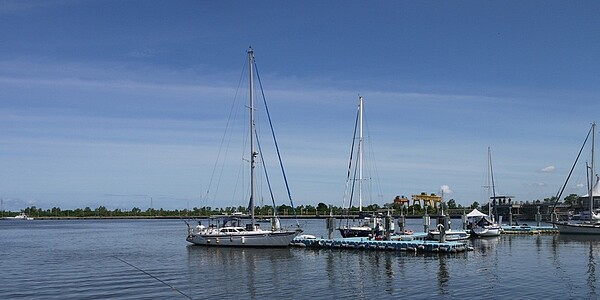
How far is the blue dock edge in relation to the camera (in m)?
59.8

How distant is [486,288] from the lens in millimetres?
38469

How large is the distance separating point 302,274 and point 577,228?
6071 centimetres

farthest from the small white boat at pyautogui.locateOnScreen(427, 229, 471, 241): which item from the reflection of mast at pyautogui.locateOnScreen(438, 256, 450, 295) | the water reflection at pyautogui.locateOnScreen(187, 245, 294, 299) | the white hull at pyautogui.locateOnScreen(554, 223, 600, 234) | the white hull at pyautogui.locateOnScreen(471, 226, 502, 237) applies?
the white hull at pyautogui.locateOnScreen(554, 223, 600, 234)

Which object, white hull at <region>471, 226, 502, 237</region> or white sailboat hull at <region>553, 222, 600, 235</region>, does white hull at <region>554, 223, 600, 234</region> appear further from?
white hull at <region>471, 226, 502, 237</region>

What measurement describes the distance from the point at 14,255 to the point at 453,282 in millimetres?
46068

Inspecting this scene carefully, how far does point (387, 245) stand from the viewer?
62438 millimetres

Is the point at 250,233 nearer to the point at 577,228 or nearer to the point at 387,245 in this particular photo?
the point at 387,245

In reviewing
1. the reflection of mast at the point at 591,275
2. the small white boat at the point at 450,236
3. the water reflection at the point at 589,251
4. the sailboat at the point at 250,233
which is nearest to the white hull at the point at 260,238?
the sailboat at the point at 250,233

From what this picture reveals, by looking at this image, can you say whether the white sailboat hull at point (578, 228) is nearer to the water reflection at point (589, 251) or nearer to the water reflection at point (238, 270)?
the water reflection at point (589, 251)

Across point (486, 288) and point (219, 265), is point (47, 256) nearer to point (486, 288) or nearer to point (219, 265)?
point (219, 265)

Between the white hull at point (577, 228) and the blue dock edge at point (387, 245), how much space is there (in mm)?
35648

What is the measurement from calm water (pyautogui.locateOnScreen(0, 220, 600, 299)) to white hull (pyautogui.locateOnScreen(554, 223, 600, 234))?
24798mm

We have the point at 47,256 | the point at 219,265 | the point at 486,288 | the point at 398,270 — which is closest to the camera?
the point at 486,288

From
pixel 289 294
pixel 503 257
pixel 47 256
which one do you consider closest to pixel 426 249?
pixel 503 257
